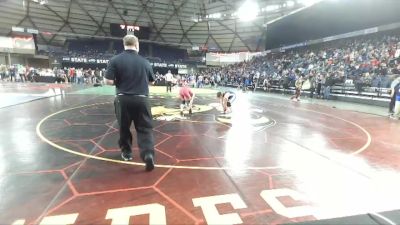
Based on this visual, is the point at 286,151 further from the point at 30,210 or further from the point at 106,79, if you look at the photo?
the point at 30,210

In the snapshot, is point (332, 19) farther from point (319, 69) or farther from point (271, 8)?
point (271, 8)

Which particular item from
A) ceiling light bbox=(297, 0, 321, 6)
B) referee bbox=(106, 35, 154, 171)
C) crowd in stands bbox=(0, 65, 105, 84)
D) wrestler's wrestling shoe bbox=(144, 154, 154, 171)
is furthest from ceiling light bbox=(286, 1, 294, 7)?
wrestler's wrestling shoe bbox=(144, 154, 154, 171)

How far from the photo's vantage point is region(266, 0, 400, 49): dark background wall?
22.8 metres

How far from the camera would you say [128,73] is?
4.12 m

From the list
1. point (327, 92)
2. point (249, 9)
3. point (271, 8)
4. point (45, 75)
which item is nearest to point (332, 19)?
point (271, 8)

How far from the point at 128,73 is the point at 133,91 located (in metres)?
0.27

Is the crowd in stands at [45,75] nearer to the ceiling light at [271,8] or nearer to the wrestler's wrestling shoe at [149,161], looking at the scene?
the ceiling light at [271,8]

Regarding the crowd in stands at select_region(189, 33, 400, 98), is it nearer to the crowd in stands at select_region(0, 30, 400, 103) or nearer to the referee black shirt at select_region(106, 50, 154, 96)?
the crowd in stands at select_region(0, 30, 400, 103)

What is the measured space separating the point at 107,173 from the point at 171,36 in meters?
44.0

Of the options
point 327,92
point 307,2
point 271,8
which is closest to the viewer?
point 327,92

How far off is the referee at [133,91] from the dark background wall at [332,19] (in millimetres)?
24525

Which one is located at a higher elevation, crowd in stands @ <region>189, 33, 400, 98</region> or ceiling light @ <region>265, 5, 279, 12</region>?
ceiling light @ <region>265, 5, 279, 12</region>

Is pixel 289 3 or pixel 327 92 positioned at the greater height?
pixel 289 3

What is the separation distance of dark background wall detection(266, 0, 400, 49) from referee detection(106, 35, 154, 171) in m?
24.5
